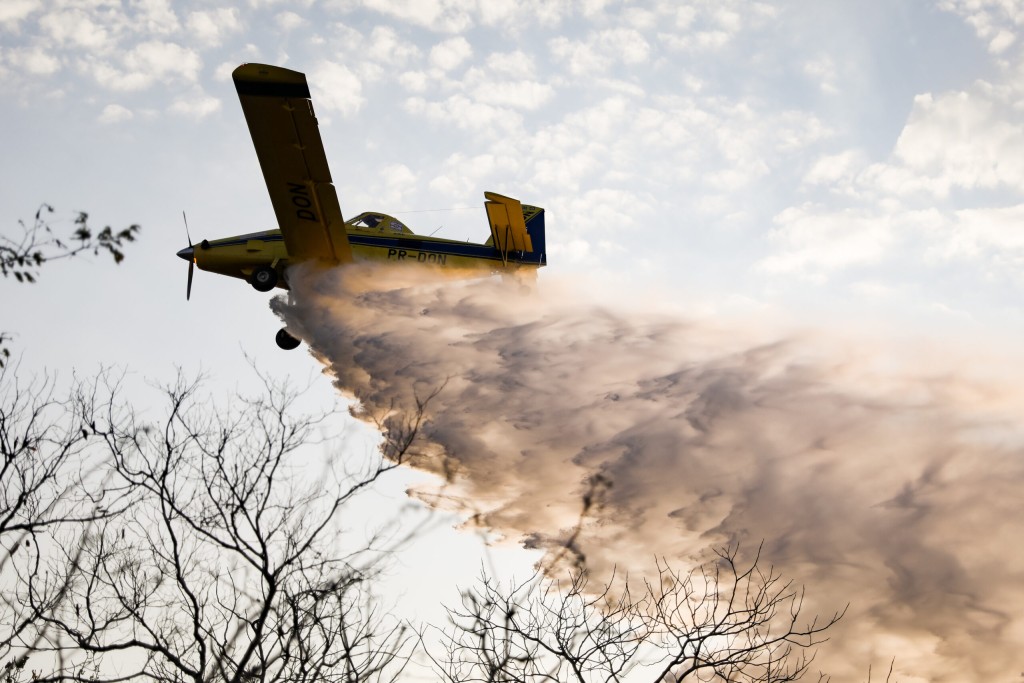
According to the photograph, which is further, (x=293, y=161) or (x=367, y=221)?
(x=367, y=221)

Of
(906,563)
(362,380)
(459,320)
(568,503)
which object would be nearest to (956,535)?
(906,563)

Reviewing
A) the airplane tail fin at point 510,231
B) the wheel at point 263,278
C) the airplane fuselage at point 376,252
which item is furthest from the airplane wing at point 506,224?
the wheel at point 263,278

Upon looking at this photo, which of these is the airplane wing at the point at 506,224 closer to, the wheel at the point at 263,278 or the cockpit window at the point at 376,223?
the cockpit window at the point at 376,223

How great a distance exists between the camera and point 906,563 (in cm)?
1256

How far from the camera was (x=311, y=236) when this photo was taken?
20.0 meters

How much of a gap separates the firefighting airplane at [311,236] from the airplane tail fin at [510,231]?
0.08ft

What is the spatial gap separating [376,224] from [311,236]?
69.8 inches

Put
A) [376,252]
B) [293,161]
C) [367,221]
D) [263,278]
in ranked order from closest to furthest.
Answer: [293,161] < [263,278] < [376,252] < [367,221]

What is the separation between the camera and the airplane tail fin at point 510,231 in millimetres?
21016

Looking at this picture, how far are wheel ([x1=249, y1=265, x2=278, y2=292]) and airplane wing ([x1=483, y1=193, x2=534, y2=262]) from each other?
513 centimetres

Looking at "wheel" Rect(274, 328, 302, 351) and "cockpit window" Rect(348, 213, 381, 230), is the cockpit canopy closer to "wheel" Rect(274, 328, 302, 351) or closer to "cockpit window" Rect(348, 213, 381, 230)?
"cockpit window" Rect(348, 213, 381, 230)

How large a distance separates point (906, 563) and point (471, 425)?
8.13 metres

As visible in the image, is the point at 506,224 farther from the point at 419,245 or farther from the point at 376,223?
the point at 376,223

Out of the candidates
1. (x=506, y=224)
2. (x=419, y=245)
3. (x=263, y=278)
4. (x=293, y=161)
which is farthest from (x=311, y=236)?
(x=506, y=224)
